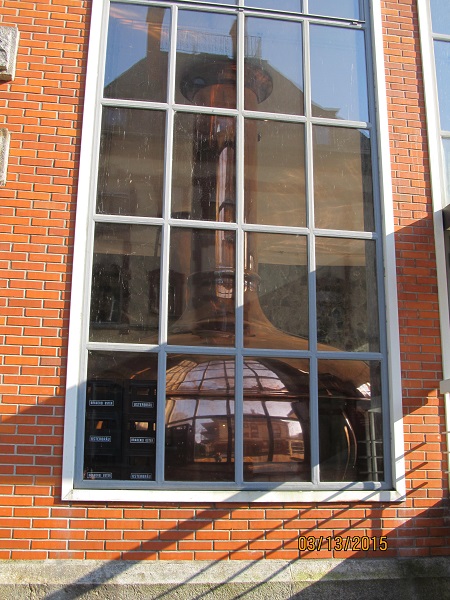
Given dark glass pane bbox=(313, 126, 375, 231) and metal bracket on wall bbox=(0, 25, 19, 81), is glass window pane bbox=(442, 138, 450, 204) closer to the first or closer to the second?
dark glass pane bbox=(313, 126, 375, 231)

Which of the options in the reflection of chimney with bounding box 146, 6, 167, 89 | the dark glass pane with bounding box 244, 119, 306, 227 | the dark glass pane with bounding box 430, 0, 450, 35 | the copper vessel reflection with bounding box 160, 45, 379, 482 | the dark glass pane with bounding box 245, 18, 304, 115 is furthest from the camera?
the dark glass pane with bounding box 430, 0, 450, 35

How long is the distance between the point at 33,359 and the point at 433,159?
11.9 feet

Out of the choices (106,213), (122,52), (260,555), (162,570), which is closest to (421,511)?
(260,555)

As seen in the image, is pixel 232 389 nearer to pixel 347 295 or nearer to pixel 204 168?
pixel 347 295

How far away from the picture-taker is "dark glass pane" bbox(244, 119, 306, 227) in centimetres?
486

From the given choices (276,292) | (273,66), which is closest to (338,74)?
(273,66)

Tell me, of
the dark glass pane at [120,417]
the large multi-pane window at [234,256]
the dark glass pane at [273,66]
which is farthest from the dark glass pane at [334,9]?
the dark glass pane at [120,417]

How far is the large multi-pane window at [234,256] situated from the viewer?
4.36 metres

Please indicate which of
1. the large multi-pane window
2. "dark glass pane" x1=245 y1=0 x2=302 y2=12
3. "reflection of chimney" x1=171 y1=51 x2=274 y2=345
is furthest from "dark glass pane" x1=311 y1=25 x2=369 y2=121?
"reflection of chimney" x1=171 y1=51 x2=274 y2=345

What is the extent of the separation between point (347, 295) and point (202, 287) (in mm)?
1173

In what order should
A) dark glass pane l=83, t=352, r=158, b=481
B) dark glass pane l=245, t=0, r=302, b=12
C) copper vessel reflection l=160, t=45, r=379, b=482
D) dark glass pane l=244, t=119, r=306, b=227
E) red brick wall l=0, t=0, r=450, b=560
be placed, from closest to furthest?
red brick wall l=0, t=0, r=450, b=560 < dark glass pane l=83, t=352, r=158, b=481 < copper vessel reflection l=160, t=45, r=379, b=482 < dark glass pane l=244, t=119, r=306, b=227 < dark glass pane l=245, t=0, r=302, b=12

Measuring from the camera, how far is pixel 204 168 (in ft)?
15.9

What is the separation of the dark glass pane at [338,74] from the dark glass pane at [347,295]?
118cm

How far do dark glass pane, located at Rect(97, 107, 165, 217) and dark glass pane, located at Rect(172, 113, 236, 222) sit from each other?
0.15 meters
